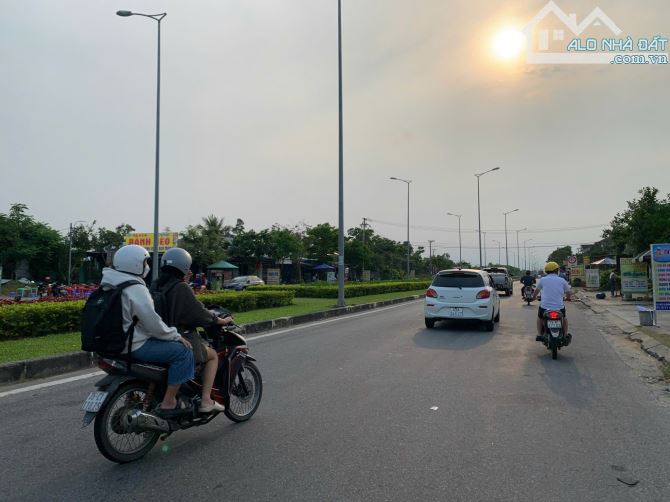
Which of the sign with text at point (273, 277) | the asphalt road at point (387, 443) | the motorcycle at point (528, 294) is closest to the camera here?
the asphalt road at point (387, 443)

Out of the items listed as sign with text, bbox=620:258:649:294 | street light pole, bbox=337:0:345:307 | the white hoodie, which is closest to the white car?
street light pole, bbox=337:0:345:307

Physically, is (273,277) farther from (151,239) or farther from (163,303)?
(163,303)

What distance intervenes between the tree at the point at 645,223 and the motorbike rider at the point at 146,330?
26.0 metres

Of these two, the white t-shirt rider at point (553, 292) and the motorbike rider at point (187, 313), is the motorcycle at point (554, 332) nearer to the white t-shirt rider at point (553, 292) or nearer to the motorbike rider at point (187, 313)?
the white t-shirt rider at point (553, 292)

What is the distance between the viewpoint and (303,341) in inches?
417

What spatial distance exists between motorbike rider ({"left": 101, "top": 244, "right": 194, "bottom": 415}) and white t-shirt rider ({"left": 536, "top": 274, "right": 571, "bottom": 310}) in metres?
6.88

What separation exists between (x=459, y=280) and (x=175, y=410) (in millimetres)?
9559

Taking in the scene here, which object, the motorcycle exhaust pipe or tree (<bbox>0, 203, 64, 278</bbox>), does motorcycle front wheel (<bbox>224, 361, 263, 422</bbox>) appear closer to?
the motorcycle exhaust pipe

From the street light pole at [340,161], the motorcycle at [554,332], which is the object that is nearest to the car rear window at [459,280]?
the motorcycle at [554,332]

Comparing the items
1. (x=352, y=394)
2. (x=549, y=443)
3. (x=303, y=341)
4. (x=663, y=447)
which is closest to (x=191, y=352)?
(x=352, y=394)

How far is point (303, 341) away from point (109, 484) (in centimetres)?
719

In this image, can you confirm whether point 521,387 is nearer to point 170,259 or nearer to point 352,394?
point 352,394

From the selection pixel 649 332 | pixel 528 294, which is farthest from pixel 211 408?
pixel 528 294

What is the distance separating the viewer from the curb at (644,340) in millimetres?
8587
